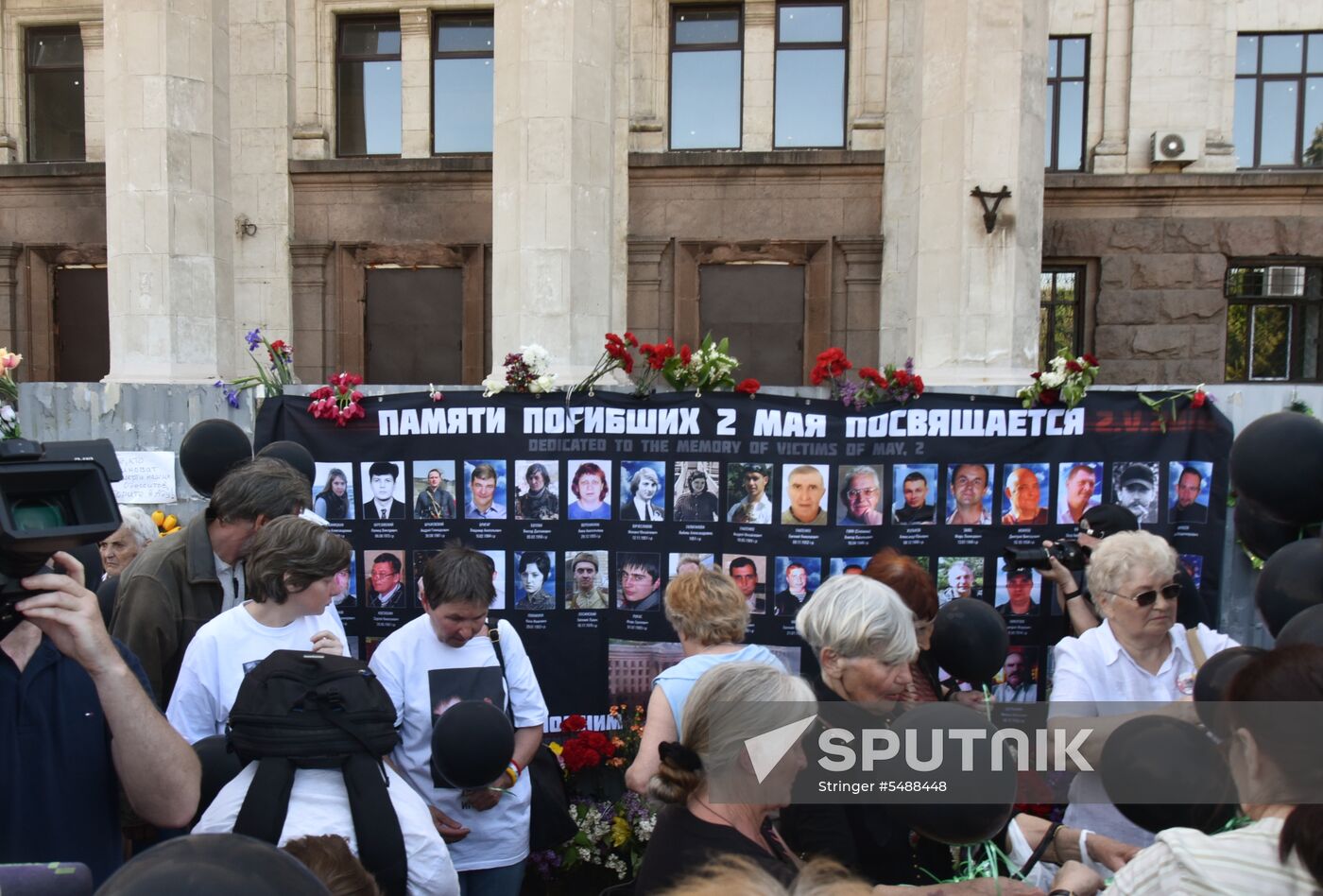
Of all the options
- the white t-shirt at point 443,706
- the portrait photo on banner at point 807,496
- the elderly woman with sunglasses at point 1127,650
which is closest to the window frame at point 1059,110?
the portrait photo on banner at point 807,496

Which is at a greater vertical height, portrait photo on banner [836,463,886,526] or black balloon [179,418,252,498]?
black balloon [179,418,252,498]

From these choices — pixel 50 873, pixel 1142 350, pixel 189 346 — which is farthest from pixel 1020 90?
pixel 50 873

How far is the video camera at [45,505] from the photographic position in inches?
74.9

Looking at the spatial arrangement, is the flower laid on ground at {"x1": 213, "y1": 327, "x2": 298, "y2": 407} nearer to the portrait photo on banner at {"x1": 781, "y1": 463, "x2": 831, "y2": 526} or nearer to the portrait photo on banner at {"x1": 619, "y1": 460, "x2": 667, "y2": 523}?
the portrait photo on banner at {"x1": 619, "y1": 460, "x2": 667, "y2": 523}

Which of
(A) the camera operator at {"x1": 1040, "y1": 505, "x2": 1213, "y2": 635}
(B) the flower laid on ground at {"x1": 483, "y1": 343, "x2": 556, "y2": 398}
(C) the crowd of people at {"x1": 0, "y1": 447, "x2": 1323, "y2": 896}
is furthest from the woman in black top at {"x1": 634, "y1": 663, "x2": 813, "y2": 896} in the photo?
(B) the flower laid on ground at {"x1": 483, "y1": 343, "x2": 556, "y2": 398}

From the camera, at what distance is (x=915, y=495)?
18.9ft

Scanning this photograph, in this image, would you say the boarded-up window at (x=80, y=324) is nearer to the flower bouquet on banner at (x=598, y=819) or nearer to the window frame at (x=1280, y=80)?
the flower bouquet on banner at (x=598, y=819)

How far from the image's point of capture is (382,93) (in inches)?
543

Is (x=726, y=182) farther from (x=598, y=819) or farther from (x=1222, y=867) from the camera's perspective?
(x=1222, y=867)

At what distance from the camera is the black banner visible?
573 centimetres

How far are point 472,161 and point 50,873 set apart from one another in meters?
12.6

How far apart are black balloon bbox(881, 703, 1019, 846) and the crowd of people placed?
89 millimetres

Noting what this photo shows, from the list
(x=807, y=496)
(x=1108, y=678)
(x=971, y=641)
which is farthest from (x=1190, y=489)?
(x=971, y=641)

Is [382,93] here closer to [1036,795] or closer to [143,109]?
[143,109]
